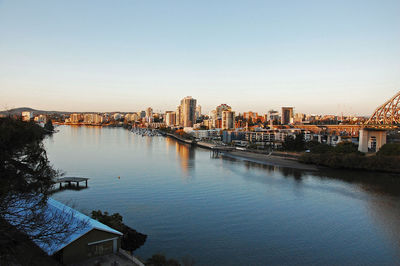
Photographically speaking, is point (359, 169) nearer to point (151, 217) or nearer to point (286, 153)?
point (286, 153)

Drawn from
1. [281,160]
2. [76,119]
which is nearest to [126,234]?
[281,160]

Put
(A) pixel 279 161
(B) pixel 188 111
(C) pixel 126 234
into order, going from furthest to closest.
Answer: (B) pixel 188 111 → (A) pixel 279 161 → (C) pixel 126 234

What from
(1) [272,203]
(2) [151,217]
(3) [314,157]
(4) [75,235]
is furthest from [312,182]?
(4) [75,235]

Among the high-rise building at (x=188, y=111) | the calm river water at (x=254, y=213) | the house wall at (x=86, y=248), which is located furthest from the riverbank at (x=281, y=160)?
the high-rise building at (x=188, y=111)

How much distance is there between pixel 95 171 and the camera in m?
8.01

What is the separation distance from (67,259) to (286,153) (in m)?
10.8

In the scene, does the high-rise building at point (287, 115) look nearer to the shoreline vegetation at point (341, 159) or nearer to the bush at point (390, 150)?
the shoreline vegetation at point (341, 159)

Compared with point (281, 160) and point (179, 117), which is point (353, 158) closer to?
point (281, 160)

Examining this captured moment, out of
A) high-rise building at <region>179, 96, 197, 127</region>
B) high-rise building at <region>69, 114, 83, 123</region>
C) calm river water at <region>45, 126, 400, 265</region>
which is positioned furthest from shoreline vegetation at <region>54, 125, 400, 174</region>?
high-rise building at <region>69, 114, 83, 123</region>

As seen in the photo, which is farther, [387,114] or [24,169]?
[387,114]

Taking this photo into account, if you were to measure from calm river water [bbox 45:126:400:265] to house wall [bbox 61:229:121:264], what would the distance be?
63 centimetres

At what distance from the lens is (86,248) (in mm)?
2578

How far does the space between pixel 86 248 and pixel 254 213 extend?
284 cm

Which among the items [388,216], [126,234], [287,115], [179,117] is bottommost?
[388,216]
